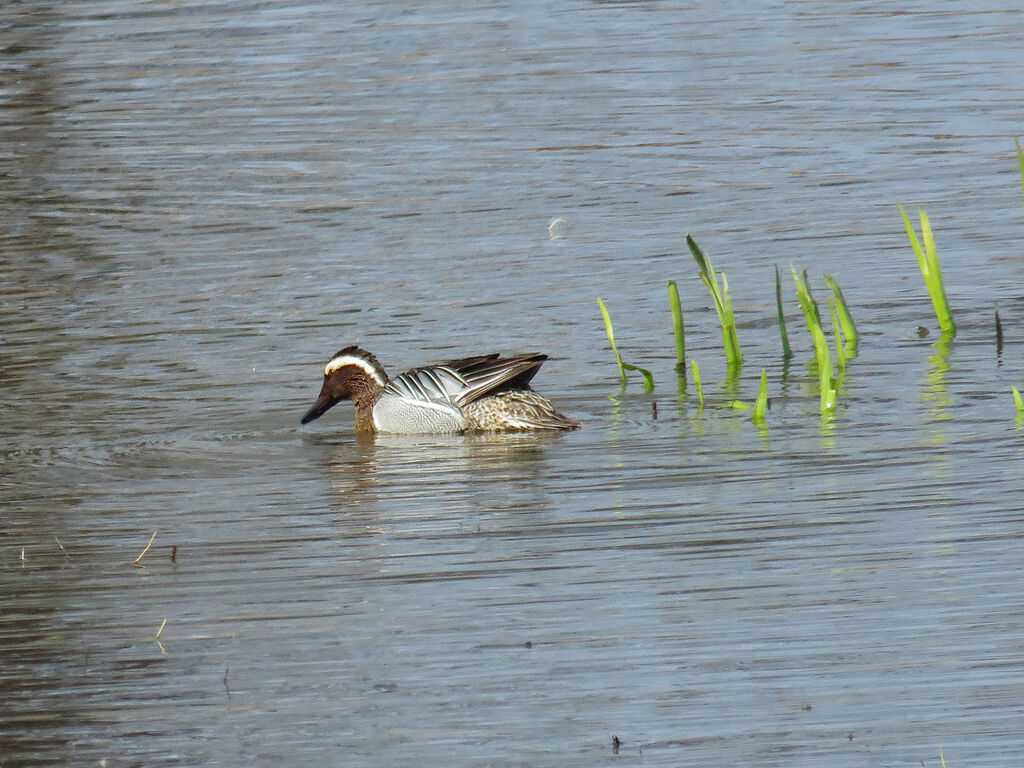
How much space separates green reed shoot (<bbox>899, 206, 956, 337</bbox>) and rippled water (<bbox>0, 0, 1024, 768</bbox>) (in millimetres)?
227

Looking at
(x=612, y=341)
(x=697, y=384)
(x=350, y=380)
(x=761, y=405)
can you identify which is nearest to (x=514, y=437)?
(x=612, y=341)

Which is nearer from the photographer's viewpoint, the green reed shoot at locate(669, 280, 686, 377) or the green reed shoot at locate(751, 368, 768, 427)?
the green reed shoot at locate(751, 368, 768, 427)

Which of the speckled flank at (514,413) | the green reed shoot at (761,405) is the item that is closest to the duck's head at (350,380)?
the speckled flank at (514,413)

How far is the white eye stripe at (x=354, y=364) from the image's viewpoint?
10.5m

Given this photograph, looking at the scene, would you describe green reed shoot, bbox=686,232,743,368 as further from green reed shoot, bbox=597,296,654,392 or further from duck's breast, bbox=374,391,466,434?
duck's breast, bbox=374,391,466,434

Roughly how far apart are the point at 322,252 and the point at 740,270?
10.9 ft

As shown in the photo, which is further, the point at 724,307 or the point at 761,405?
the point at 724,307

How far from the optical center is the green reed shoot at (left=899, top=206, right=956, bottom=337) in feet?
33.3

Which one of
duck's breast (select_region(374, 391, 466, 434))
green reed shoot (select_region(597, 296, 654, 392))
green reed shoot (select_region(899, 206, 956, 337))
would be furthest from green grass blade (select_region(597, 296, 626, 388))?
green reed shoot (select_region(899, 206, 956, 337))

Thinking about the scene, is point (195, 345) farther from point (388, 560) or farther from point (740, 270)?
point (388, 560)

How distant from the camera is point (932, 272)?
10.4 metres

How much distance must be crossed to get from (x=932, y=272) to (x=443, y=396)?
2.66 m

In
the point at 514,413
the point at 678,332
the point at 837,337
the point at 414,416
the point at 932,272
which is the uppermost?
the point at 932,272

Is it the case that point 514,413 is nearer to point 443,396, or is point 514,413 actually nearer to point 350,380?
point 443,396
